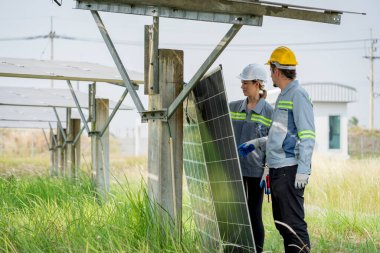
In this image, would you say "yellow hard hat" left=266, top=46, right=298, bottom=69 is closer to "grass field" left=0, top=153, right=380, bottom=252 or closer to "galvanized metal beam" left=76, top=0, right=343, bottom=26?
"galvanized metal beam" left=76, top=0, right=343, bottom=26

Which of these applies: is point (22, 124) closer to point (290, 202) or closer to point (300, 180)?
point (290, 202)

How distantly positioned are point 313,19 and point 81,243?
2.45 meters

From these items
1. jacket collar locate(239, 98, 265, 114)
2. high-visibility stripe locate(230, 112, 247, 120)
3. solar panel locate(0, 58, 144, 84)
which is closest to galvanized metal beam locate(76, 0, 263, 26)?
jacket collar locate(239, 98, 265, 114)

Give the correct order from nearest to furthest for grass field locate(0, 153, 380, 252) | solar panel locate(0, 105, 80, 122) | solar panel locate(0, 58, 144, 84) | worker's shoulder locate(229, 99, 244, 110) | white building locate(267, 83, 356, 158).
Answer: grass field locate(0, 153, 380, 252) < worker's shoulder locate(229, 99, 244, 110) < solar panel locate(0, 58, 144, 84) < solar panel locate(0, 105, 80, 122) < white building locate(267, 83, 356, 158)

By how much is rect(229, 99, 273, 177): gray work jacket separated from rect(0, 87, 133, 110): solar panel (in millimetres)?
7378

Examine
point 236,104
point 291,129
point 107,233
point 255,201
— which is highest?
point 236,104

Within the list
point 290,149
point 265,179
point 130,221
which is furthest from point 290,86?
point 130,221

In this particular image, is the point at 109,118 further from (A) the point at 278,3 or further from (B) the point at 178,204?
(A) the point at 278,3

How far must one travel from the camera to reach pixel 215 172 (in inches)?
204

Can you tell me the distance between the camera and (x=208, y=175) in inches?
207

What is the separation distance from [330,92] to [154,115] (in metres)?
23.3

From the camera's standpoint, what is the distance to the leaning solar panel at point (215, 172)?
489 centimetres

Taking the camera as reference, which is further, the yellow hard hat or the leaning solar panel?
the yellow hard hat

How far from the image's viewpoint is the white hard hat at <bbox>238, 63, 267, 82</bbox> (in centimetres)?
551
